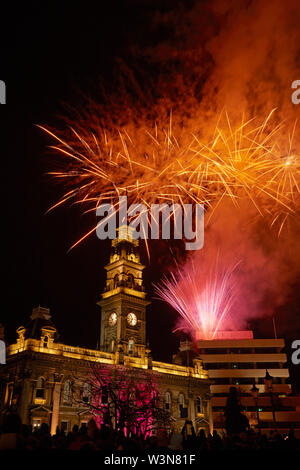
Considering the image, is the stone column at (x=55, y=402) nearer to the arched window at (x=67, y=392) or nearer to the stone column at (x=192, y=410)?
the arched window at (x=67, y=392)

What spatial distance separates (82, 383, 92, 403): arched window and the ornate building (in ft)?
0.53

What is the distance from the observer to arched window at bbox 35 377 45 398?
139ft

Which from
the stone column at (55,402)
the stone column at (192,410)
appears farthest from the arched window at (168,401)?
the stone column at (55,402)

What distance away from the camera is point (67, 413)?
43.2 metres

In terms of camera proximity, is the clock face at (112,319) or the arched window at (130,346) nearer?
the arched window at (130,346)

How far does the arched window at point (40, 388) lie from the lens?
42.3 metres

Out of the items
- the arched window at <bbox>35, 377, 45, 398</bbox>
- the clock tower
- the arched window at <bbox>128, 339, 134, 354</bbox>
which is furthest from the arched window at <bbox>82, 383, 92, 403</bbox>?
the arched window at <bbox>128, 339, 134, 354</bbox>

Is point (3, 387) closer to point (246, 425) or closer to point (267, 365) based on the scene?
point (246, 425)

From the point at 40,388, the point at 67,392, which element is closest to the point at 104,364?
the point at 67,392

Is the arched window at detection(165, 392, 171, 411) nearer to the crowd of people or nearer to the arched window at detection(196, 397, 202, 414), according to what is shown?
the arched window at detection(196, 397, 202, 414)

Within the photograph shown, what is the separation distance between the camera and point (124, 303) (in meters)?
55.9

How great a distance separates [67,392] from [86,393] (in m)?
2.47
